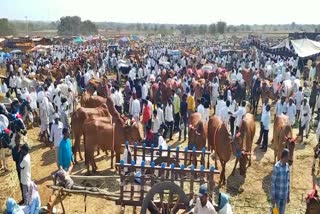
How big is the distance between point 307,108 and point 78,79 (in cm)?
1286

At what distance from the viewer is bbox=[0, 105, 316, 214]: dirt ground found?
9219 millimetres

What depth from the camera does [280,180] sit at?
7.35 m

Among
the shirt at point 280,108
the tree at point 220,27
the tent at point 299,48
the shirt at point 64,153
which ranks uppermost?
the tree at point 220,27

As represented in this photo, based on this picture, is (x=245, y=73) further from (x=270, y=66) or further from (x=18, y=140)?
(x=18, y=140)

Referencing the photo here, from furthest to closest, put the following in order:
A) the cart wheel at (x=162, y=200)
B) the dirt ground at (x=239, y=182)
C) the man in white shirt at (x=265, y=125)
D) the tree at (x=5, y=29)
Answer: the tree at (x=5, y=29) < the man in white shirt at (x=265, y=125) < the dirt ground at (x=239, y=182) < the cart wheel at (x=162, y=200)

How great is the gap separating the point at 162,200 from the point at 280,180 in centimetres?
254

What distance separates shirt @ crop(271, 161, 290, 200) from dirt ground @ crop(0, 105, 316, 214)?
169 cm

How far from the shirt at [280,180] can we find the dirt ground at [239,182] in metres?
1.69

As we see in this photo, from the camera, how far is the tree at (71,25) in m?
91.3

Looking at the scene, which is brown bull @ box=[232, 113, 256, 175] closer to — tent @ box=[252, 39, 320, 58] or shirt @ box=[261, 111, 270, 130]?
shirt @ box=[261, 111, 270, 130]

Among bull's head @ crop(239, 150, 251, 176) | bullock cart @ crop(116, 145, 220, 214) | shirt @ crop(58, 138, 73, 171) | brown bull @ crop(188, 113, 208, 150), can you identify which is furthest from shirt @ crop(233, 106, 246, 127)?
bullock cart @ crop(116, 145, 220, 214)

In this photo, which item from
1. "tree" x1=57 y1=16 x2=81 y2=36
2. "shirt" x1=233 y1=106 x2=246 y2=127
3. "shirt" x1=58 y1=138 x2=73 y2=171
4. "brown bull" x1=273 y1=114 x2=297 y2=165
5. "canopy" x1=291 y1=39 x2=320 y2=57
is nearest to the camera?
"shirt" x1=58 y1=138 x2=73 y2=171

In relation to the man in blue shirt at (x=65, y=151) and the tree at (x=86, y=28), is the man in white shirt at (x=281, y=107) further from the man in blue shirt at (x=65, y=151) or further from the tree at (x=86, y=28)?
the tree at (x=86, y=28)

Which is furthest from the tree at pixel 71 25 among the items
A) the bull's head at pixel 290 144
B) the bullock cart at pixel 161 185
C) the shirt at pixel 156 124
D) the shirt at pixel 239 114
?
the bullock cart at pixel 161 185
